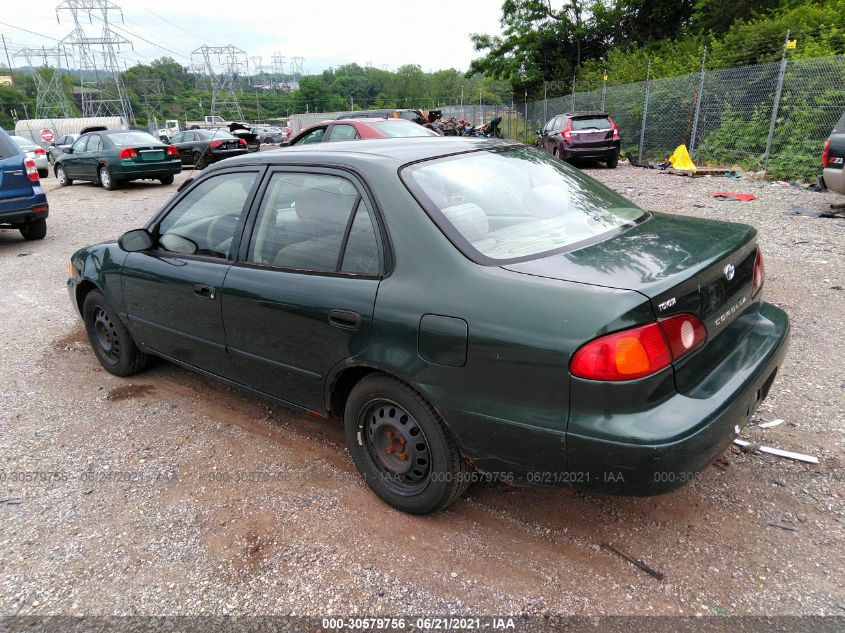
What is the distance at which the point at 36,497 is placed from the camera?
3094 mm

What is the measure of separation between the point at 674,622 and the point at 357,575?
1.22 metres

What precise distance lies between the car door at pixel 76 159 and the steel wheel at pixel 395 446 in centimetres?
1645

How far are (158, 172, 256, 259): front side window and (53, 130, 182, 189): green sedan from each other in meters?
12.8

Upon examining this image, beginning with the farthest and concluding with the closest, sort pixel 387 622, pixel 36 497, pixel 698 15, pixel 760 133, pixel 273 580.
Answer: pixel 698 15 → pixel 760 133 → pixel 36 497 → pixel 273 580 → pixel 387 622

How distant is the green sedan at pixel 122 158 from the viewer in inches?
585

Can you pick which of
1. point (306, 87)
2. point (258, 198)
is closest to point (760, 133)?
point (258, 198)

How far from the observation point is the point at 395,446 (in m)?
2.78

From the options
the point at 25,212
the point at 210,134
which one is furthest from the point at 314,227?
the point at 210,134

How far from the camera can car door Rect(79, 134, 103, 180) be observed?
50.6 feet

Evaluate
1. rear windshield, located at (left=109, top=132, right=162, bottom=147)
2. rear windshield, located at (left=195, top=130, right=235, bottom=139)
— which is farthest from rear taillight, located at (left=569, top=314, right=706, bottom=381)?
rear windshield, located at (left=195, top=130, right=235, bottom=139)

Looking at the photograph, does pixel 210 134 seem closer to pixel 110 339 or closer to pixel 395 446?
pixel 110 339

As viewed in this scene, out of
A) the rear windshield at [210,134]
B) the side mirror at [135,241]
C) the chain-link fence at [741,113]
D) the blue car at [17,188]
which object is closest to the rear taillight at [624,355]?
the side mirror at [135,241]

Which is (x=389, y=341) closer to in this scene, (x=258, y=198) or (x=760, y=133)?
(x=258, y=198)

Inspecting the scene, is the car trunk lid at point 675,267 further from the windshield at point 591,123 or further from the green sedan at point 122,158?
the green sedan at point 122,158
